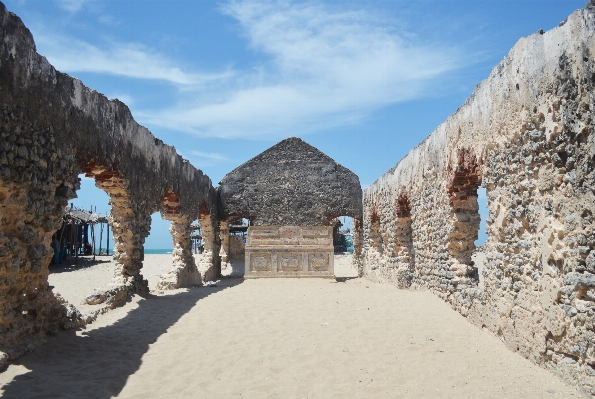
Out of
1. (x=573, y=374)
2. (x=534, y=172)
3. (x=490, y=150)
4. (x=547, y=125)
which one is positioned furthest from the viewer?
(x=490, y=150)

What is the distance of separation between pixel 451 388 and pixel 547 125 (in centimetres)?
271

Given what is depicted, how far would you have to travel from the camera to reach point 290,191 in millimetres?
18203

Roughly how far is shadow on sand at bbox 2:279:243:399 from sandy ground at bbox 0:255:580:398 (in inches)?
0.4

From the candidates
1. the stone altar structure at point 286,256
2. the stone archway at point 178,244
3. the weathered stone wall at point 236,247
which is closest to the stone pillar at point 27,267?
the stone archway at point 178,244

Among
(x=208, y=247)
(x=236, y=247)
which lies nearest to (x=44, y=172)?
(x=208, y=247)

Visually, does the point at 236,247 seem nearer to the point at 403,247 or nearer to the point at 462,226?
the point at 403,247

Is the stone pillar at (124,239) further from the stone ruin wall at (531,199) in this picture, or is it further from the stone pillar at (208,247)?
the stone pillar at (208,247)

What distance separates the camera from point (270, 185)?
60.0 feet

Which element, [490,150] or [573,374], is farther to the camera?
[490,150]

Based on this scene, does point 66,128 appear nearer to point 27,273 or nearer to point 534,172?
point 27,273

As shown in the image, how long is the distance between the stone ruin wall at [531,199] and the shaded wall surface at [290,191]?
386 inches

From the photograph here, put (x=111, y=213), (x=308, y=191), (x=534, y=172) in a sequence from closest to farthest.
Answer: (x=534, y=172) < (x=111, y=213) < (x=308, y=191)

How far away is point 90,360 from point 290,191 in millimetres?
13391

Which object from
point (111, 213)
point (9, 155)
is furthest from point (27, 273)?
point (111, 213)
